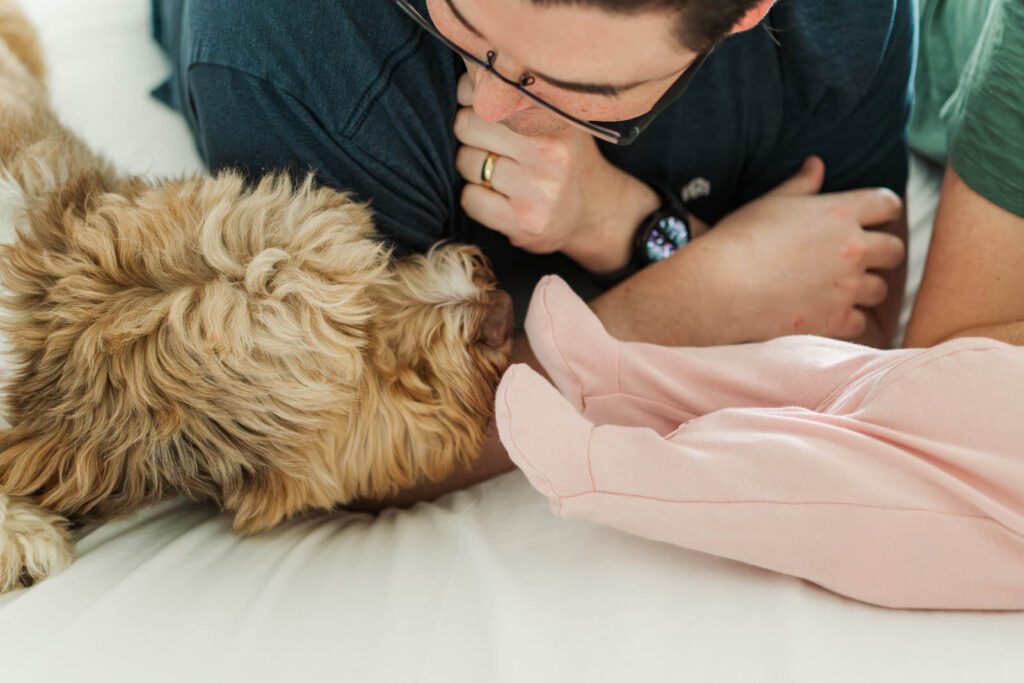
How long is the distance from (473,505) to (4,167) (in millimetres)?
847

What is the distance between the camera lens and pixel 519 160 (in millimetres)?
1410

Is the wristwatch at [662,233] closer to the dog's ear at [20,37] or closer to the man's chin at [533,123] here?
the man's chin at [533,123]

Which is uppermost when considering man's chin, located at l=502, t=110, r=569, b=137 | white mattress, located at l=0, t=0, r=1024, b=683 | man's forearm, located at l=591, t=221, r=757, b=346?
man's chin, located at l=502, t=110, r=569, b=137

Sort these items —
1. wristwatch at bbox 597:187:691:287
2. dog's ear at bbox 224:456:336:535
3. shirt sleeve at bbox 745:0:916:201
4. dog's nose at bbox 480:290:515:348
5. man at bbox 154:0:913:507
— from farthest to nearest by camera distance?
1. wristwatch at bbox 597:187:691:287
2. shirt sleeve at bbox 745:0:916:201
3. dog's nose at bbox 480:290:515:348
4. dog's ear at bbox 224:456:336:535
5. man at bbox 154:0:913:507

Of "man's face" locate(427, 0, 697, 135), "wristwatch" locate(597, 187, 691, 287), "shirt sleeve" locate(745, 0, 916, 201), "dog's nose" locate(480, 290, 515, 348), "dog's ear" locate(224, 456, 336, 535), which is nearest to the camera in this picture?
"man's face" locate(427, 0, 697, 135)

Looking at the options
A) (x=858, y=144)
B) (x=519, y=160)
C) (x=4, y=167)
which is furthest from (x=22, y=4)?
(x=858, y=144)

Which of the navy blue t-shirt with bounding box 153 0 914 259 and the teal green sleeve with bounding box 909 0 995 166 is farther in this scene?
the teal green sleeve with bounding box 909 0 995 166

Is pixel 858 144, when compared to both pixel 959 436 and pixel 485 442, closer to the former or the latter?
pixel 959 436

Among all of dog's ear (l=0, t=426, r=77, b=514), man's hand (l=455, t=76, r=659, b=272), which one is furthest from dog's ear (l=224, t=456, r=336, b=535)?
man's hand (l=455, t=76, r=659, b=272)

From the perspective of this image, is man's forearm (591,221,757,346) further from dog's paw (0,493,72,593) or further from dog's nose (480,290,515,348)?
dog's paw (0,493,72,593)

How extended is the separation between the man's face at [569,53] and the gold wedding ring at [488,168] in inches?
8.5

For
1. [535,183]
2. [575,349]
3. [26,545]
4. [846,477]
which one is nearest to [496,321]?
[575,349]

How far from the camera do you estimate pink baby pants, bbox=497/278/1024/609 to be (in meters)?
1.03

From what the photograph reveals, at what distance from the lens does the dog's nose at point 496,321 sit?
1.34 meters
